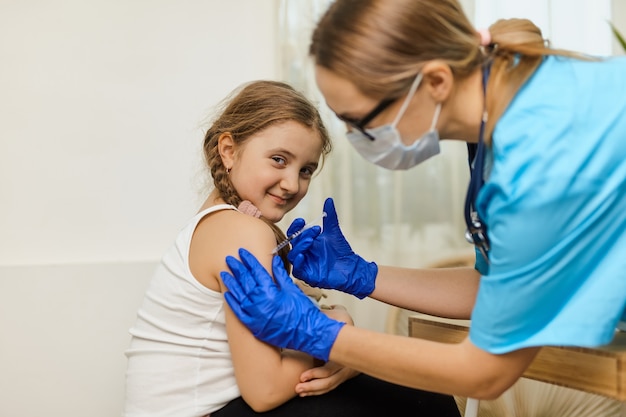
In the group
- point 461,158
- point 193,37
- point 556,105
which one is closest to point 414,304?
point 556,105

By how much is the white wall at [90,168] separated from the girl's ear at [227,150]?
672 millimetres

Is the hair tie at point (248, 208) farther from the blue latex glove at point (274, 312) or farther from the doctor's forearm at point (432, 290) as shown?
the doctor's forearm at point (432, 290)

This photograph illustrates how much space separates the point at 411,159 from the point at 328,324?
0.32 metres

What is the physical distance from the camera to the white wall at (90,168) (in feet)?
6.18

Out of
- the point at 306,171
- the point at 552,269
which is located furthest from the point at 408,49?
the point at 306,171

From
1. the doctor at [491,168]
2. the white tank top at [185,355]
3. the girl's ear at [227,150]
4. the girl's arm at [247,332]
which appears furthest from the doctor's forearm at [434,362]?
the girl's ear at [227,150]

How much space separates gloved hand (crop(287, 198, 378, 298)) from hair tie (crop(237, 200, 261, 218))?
11 centimetres

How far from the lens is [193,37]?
7.07 ft

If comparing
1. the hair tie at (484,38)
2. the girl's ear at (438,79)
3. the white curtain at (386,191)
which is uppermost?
the hair tie at (484,38)

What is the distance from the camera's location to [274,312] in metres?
1.09

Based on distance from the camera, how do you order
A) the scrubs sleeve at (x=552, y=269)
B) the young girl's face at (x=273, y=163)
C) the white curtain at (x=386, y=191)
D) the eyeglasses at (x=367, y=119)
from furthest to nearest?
the white curtain at (x=386, y=191) < the young girl's face at (x=273, y=163) < the eyeglasses at (x=367, y=119) < the scrubs sleeve at (x=552, y=269)

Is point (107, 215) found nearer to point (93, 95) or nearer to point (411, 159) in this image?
point (93, 95)

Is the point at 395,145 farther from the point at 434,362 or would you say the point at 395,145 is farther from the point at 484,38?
the point at 434,362

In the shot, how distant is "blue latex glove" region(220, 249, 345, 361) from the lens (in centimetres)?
108
